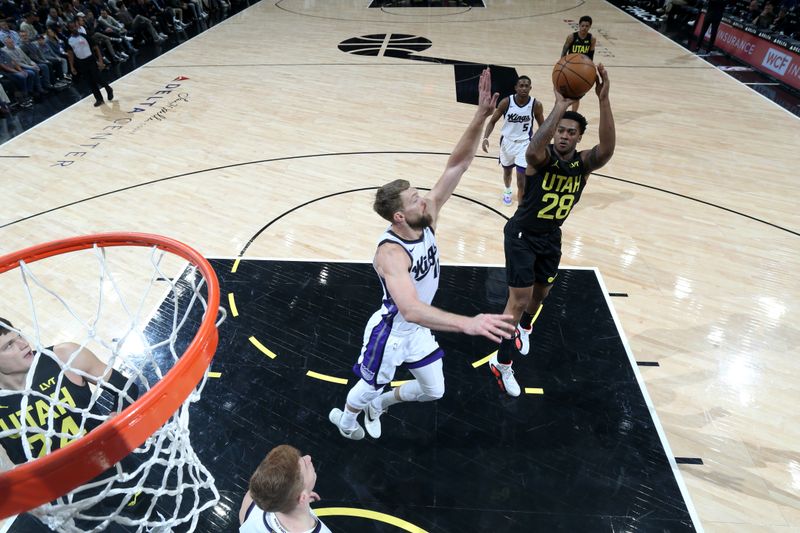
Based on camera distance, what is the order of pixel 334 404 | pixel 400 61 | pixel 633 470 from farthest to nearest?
pixel 400 61 < pixel 334 404 < pixel 633 470

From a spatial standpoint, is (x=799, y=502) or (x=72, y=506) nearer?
(x=72, y=506)

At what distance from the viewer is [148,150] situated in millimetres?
7727

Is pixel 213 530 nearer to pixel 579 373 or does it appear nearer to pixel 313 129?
pixel 579 373

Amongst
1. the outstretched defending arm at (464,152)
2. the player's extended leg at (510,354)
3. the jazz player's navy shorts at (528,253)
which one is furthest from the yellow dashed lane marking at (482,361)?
the outstretched defending arm at (464,152)

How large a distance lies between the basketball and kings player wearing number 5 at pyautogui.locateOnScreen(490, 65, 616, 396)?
117 millimetres

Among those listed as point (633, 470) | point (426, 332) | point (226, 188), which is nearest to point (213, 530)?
point (426, 332)

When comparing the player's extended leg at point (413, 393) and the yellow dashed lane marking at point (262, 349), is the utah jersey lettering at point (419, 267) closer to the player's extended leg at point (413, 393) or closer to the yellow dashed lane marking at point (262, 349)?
the player's extended leg at point (413, 393)

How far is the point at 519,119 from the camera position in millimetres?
5586

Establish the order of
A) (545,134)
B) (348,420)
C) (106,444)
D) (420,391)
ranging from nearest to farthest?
1. (106,444)
2. (545,134)
3. (420,391)
4. (348,420)

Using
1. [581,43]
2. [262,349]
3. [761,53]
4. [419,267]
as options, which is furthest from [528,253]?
[761,53]

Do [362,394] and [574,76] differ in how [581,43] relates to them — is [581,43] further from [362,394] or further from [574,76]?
[362,394]

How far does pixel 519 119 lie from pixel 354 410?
12.4ft

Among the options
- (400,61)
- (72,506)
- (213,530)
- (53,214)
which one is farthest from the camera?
(400,61)

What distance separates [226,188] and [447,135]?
348 cm
